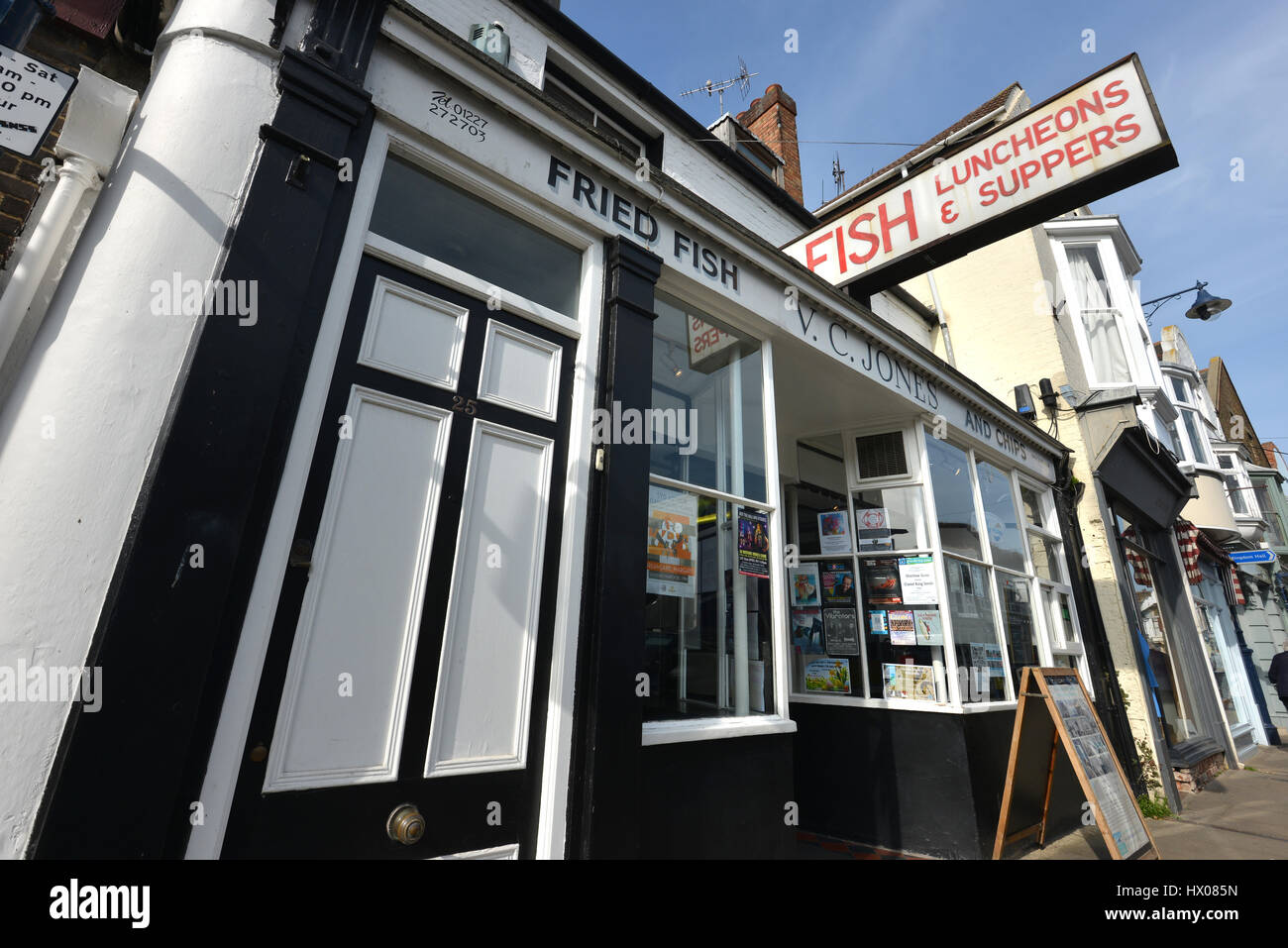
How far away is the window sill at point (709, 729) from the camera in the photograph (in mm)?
3090

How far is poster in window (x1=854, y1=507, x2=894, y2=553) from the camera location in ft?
19.4

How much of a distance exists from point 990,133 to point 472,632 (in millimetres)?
5056

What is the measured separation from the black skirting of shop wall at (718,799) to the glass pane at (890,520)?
287cm

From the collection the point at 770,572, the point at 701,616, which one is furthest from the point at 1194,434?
the point at 701,616

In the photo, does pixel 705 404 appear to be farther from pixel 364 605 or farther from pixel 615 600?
pixel 364 605

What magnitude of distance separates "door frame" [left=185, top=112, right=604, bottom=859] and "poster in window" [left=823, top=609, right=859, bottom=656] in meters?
3.85

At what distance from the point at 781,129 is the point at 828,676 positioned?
26.7 feet

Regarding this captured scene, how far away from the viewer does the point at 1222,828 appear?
6.22 meters

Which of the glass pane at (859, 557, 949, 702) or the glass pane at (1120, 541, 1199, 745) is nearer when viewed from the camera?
the glass pane at (859, 557, 949, 702)

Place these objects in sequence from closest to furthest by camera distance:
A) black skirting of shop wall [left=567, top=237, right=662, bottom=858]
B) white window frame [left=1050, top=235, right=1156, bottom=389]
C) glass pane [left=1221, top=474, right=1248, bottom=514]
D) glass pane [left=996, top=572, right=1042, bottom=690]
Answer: black skirting of shop wall [left=567, top=237, right=662, bottom=858], glass pane [left=996, top=572, right=1042, bottom=690], white window frame [left=1050, top=235, right=1156, bottom=389], glass pane [left=1221, top=474, right=1248, bottom=514]

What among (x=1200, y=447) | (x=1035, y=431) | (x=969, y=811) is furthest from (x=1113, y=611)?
(x=1200, y=447)

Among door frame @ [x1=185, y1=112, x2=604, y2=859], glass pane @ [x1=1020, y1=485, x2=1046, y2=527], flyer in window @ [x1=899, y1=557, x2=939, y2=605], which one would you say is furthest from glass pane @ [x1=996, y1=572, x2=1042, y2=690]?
door frame @ [x1=185, y1=112, x2=604, y2=859]

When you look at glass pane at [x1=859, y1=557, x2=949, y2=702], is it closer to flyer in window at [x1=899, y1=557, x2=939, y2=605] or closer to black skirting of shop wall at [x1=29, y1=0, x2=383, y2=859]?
flyer in window at [x1=899, y1=557, x2=939, y2=605]
